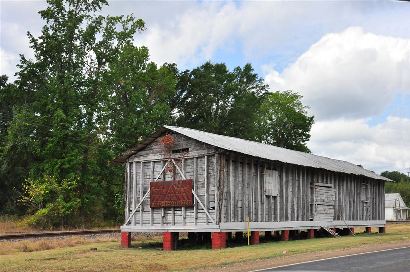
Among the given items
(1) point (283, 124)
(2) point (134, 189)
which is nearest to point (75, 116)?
(2) point (134, 189)

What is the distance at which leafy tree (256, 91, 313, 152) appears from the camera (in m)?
94.8

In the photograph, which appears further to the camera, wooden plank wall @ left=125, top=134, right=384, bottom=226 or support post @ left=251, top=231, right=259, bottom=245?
support post @ left=251, top=231, right=259, bottom=245

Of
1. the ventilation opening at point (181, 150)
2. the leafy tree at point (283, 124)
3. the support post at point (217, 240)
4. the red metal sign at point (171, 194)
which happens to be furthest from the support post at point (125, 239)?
the leafy tree at point (283, 124)

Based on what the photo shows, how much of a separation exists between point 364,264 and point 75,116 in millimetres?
38883

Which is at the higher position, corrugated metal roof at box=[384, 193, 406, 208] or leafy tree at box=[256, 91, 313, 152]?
leafy tree at box=[256, 91, 313, 152]

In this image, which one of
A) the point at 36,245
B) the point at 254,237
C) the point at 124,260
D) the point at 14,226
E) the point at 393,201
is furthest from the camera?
the point at 393,201

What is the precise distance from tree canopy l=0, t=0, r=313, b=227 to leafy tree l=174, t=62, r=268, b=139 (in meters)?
10.0

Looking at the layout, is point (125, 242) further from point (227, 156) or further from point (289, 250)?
point (289, 250)

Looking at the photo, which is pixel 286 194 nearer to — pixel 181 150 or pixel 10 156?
pixel 181 150

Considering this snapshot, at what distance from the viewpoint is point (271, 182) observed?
105ft

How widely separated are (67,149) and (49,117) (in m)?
3.38

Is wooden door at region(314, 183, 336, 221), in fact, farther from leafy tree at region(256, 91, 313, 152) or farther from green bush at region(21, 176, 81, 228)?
leafy tree at region(256, 91, 313, 152)

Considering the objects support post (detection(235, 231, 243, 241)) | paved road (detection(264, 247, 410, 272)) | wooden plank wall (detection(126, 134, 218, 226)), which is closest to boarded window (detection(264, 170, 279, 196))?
support post (detection(235, 231, 243, 241))

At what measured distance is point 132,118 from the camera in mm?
58969
